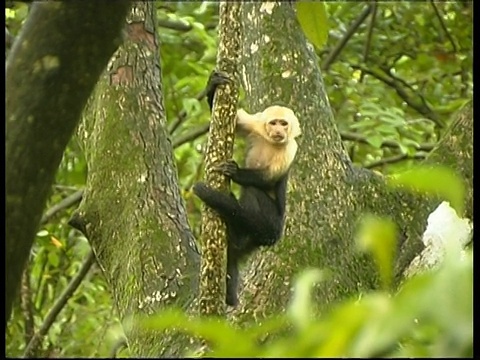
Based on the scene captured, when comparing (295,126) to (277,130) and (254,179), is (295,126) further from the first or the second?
(254,179)

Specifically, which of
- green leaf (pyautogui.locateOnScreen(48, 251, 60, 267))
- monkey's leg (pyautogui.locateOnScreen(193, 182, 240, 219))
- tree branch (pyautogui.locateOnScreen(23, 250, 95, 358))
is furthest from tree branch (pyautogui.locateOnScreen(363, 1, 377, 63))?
monkey's leg (pyautogui.locateOnScreen(193, 182, 240, 219))

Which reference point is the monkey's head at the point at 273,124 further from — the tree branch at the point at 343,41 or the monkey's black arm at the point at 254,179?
the tree branch at the point at 343,41

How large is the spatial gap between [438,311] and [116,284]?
2971 mm

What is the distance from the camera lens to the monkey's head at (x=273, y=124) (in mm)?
4023

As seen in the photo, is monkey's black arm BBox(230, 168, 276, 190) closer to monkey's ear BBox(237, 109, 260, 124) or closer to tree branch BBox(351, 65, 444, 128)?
monkey's ear BBox(237, 109, 260, 124)

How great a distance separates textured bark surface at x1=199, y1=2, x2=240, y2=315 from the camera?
2.66m

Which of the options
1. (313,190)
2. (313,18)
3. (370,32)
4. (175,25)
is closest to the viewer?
(313,18)

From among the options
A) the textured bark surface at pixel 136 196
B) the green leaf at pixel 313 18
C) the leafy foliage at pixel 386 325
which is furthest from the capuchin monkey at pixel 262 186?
the leafy foliage at pixel 386 325

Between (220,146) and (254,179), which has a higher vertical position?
(220,146)

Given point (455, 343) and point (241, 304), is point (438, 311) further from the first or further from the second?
point (241, 304)

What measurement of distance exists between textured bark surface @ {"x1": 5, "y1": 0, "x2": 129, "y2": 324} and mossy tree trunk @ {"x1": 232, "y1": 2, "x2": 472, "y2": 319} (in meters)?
2.20

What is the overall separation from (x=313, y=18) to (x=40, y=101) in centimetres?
59

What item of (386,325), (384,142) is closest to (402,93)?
(384,142)

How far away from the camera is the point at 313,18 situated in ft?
5.21
